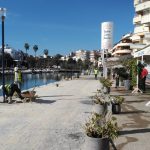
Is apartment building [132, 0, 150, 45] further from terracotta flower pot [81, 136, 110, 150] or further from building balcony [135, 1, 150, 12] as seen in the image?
terracotta flower pot [81, 136, 110, 150]

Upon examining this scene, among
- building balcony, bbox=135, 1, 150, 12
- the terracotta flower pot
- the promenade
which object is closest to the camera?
the terracotta flower pot

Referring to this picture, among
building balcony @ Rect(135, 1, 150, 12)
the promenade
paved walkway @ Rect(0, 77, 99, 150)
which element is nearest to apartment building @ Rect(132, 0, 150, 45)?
building balcony @ Rect(135, 1, 150, 12)

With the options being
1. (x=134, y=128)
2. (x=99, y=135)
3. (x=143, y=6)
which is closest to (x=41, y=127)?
(x=134, y=128)

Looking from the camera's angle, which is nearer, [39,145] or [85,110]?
[39,145]

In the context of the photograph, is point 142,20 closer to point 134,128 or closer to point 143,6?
point 143,6

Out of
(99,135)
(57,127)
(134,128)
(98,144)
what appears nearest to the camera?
(98,144)

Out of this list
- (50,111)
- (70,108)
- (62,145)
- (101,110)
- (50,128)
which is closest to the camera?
(62,145)

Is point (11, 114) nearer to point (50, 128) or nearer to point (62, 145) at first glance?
point (50, 128)

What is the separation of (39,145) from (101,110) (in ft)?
14.3

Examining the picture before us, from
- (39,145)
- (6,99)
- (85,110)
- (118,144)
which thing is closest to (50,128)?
(39,145)

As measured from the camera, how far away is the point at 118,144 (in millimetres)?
8711

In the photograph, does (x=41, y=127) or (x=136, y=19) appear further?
(x=136, y=19)

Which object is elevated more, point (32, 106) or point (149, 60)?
point (149, 60)

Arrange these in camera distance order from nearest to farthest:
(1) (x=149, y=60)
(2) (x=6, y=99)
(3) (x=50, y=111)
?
(3) (x=50, y=111) < (2) (x=6, y=99) < (1) (x=149, y=60)
